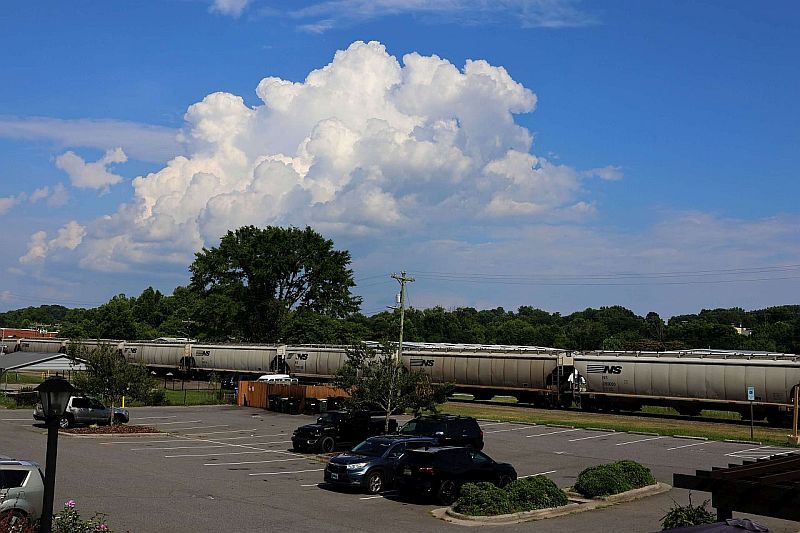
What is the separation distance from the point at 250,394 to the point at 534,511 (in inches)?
1484

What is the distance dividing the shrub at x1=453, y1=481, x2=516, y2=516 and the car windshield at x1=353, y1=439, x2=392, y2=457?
14.8ft

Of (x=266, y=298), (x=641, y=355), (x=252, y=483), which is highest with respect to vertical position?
(x=266, y=298)

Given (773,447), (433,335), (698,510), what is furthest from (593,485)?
(433,335)

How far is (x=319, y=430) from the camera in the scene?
102 ft

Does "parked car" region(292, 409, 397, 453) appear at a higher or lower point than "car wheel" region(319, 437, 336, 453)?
higher

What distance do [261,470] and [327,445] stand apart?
16.4 feet

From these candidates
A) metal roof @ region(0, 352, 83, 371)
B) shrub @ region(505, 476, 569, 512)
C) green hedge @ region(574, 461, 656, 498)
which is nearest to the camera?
shrub @ region(505, 476, 569, 512)

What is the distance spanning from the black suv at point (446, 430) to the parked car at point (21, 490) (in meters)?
15.1

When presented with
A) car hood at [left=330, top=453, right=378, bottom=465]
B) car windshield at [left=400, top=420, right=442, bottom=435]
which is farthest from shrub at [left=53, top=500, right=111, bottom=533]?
car windshield at [left=400, top=420, right=442, bottom=435]

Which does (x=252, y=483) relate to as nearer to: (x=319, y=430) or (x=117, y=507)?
(x=117, y=507)

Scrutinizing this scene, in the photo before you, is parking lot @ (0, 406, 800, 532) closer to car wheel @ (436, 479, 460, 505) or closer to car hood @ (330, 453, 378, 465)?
car wheel @ (436, 479, 460, 505)

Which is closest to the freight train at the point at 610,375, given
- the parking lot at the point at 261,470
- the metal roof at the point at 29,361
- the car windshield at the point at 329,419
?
the metal roof at the point at 29,361

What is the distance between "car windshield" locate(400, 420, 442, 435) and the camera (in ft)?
93.7

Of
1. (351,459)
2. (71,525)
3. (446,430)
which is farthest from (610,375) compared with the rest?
(71,525)
